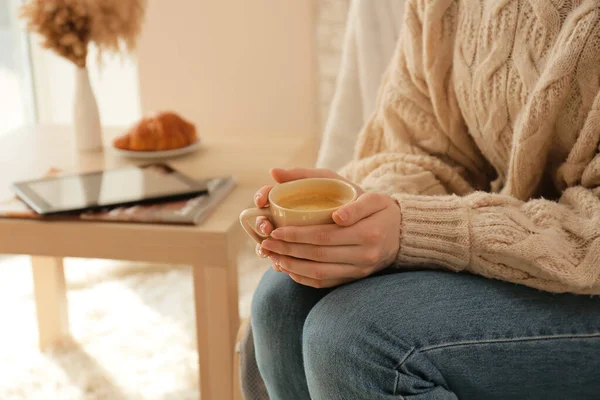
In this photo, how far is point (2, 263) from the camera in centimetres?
214

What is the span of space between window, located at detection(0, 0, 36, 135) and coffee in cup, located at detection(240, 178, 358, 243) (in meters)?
2.02

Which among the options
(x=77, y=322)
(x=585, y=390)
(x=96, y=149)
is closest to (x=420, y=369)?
(x=585, y=390)

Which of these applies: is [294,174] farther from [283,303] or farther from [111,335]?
[111,335]

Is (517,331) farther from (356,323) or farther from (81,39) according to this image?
(81,39)

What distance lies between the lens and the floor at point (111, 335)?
1.51m

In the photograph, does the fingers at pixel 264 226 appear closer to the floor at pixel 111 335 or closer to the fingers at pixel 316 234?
the fingers at pixel 316 234

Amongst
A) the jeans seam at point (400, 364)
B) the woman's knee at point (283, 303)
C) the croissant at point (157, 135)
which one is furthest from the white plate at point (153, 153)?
the jeans seam at point (400, 364)

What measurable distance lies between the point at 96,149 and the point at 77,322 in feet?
1.51

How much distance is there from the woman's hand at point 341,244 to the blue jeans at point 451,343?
0.09 ft

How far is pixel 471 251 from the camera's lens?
0.80 m

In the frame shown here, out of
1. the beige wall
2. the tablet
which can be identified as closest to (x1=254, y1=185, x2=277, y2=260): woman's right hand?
the tablet

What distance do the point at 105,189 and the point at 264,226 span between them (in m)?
0.59

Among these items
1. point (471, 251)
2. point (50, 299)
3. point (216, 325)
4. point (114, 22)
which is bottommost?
point (50, 299)

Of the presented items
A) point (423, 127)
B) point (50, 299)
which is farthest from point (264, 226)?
point (50, 299)
